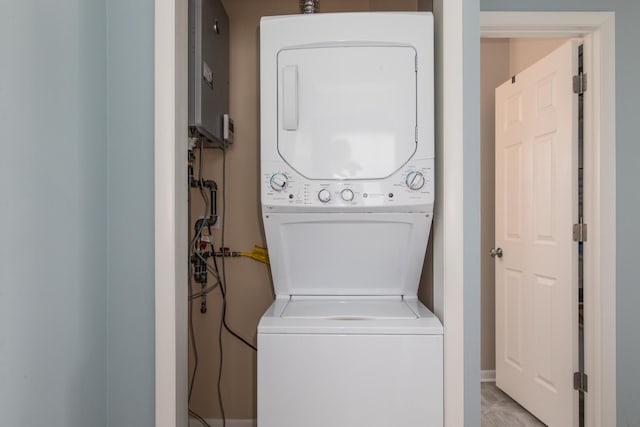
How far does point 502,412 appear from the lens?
2.64m

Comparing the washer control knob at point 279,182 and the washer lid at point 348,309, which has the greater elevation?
the washer control knob at point 279,182

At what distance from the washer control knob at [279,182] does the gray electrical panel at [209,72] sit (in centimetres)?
41

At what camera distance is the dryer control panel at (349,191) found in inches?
59.4

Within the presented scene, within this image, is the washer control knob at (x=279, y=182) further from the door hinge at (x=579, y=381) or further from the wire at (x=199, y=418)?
the door hinge at (x=579, y=381)

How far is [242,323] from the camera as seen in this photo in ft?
7.12

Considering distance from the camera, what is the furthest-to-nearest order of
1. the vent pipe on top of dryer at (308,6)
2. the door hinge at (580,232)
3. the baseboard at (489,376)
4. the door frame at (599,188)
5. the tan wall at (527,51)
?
1. the baseboard at (489,376)
2. the tan wall at (527,51)
3. the door hinge at (580,232)
4. the door frame at (599,188)
5. the vent pipe on top of dryer at (308,6)

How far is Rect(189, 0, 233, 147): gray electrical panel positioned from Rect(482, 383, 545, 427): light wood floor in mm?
2245

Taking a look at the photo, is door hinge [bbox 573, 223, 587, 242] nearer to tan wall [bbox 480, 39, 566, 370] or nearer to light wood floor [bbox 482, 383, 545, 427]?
tan wall [bbox 480, 39, 566, 370]

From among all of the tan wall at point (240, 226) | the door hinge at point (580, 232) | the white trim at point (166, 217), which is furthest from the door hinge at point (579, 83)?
the white trim at point (166, 217)

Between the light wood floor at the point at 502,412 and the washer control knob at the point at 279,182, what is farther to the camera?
the light wood floor at the point at 502,412

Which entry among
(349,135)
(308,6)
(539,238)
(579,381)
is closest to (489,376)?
(579,381)

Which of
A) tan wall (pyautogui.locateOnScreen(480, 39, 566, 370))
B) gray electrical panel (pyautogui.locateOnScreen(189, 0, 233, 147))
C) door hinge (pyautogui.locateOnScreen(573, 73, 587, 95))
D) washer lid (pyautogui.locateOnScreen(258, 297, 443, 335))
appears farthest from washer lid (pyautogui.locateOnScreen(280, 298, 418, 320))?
tan wall (pyautogui.locateOnScreen(480, 39, 566, 370))

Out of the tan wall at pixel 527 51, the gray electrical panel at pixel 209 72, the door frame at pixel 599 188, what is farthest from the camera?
the tan wall at pixel 527 51

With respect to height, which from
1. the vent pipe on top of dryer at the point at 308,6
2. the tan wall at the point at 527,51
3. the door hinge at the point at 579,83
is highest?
the tan wall at the point at 527,51
